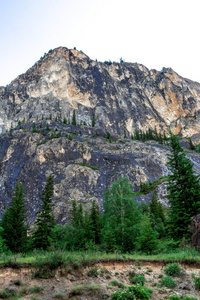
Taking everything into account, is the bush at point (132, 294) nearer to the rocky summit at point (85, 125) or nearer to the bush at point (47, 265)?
the bush at point (47, 265)

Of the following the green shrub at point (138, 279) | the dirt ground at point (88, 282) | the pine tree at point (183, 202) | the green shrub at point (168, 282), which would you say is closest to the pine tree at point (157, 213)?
the pine tree at point (183, 202)

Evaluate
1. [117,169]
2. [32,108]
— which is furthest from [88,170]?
[32,108]

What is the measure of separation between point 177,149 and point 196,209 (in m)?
7.79

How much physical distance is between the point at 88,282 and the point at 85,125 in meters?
117

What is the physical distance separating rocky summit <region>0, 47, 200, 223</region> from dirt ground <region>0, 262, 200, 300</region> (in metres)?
48.7

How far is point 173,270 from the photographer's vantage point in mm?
12211

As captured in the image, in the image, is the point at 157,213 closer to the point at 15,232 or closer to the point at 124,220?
the point at 124,220

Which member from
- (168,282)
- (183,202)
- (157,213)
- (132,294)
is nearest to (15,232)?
(183,202)

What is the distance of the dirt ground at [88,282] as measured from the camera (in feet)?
29.3

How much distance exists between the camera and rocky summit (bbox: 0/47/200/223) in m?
75.5

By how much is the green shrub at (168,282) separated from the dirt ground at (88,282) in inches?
7.4


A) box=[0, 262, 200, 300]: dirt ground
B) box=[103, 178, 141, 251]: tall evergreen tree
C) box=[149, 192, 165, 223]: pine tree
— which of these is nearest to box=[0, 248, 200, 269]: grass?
box=[0, 262, 200, 300]: dirt ground

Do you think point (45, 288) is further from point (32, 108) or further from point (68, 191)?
point (32, 108)

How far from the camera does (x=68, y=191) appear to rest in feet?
229
